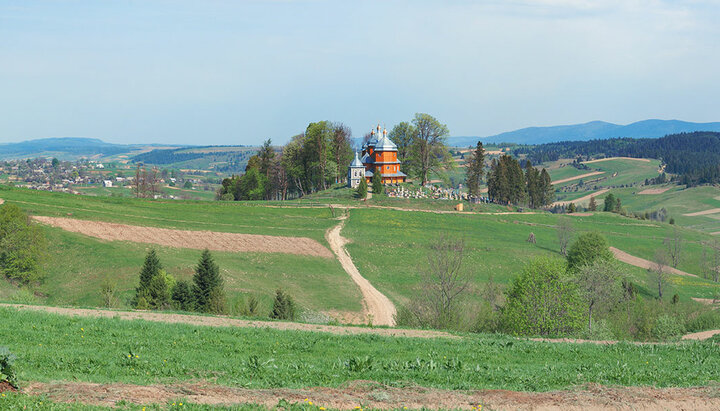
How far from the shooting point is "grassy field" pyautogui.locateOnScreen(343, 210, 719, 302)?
191ft

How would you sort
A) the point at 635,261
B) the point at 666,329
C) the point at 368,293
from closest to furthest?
the point at 666,329 → the point at 368,293 → the point at 635,261

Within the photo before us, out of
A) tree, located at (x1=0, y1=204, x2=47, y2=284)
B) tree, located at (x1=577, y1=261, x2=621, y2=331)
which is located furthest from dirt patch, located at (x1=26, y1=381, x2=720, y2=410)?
tree, located at (x1=0, y1=204, x2=47, y2=284)

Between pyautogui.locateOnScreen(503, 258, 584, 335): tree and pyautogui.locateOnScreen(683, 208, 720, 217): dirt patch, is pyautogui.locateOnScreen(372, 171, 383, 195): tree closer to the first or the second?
pyautogui.locateOnScreen(503, 258, 584, 335): tree

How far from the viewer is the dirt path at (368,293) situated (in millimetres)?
43594

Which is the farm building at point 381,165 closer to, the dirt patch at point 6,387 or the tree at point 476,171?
the tree at point 476,171

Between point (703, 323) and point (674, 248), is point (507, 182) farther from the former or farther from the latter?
point (703, 323)

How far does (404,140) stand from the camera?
356 feet

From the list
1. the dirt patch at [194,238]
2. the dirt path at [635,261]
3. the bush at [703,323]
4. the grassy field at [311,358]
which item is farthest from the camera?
the dirt path at [635,261]

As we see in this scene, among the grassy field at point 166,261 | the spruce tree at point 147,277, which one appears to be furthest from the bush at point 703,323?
the spruce tree at point 147,277

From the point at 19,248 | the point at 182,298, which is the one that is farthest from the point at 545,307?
the point at 19,248

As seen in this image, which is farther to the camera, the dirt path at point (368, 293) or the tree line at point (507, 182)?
the tree line at point (507, 182)

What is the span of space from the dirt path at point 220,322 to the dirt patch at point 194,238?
29.0 metres

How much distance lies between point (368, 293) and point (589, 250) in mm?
29242

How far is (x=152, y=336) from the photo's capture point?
66.4ft
